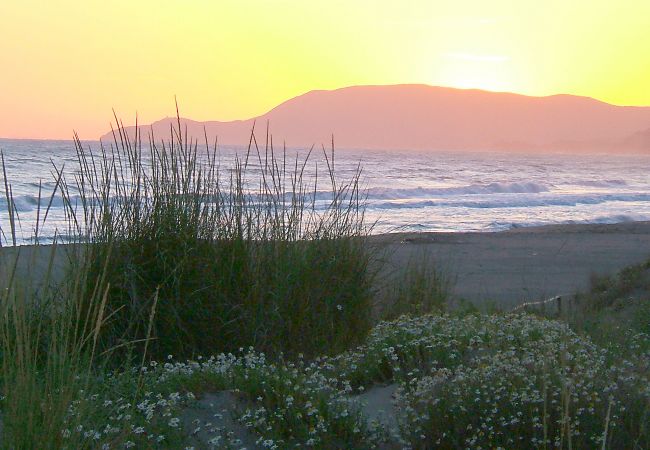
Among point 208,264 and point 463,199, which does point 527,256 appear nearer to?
point 208,264

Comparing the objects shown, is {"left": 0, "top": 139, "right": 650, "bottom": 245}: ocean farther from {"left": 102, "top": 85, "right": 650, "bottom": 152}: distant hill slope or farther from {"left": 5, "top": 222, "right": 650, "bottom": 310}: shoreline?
{"left": 102, "top": 85, "right": 650, "bottom": 152}: distant hill slope

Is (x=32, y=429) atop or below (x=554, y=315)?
atop

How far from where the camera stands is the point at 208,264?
6117mm

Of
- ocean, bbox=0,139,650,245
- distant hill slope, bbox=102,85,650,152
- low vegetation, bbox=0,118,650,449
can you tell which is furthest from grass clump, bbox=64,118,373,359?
distant hill slope, bbox=102,85,650,152

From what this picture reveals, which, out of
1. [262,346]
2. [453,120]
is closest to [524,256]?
[262,346]

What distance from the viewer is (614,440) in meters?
4.31

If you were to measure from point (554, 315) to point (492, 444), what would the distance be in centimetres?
434

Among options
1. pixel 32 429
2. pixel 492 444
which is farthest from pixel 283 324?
pixel 32 429

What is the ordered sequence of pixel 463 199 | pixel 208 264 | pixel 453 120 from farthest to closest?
pixel 453 120 < pixel 463 199 < pixel 208 264

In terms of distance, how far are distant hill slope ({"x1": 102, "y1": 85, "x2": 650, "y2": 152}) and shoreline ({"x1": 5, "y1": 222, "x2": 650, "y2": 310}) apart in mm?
80794

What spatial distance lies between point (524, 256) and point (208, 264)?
12757 millimetres

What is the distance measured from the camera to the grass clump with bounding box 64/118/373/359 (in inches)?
236

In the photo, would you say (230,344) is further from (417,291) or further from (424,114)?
(424,114)

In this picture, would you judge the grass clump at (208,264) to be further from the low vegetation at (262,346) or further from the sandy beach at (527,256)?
the sandy beach at (527,256)
